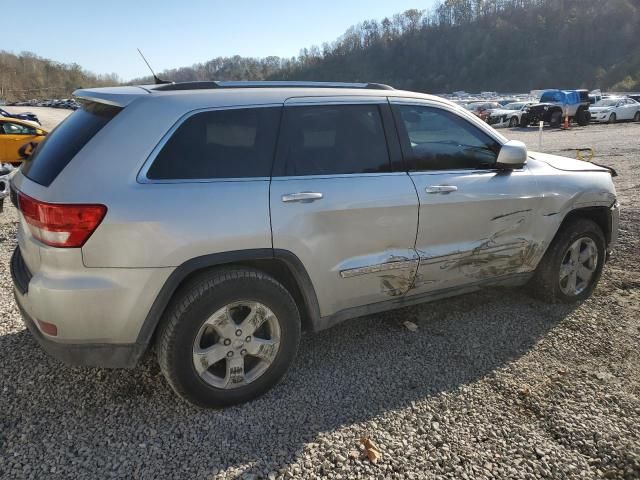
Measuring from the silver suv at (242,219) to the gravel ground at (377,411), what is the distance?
1.02ft

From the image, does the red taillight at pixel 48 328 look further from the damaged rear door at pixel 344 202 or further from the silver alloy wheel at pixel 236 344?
the damaged rear door at pixel 344 202

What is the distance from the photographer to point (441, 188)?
134 inches

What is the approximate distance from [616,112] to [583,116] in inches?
84.9

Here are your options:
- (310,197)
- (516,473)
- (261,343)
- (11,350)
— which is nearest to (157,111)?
A: (310,197)

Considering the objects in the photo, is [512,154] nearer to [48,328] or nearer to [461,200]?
[461,200]

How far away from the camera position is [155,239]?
8.33 feet

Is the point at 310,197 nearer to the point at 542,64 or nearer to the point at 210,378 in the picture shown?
the point at 210,378

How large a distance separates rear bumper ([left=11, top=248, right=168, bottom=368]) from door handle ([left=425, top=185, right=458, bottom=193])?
1841mm

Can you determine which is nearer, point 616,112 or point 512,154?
point 512,154

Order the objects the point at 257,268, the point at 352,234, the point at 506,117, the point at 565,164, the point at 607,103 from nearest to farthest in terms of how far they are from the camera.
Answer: the point at 257,268, the point at 352,234, the point at 565,164, the point at 506,117, the point at 607,103

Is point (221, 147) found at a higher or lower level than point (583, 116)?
higher

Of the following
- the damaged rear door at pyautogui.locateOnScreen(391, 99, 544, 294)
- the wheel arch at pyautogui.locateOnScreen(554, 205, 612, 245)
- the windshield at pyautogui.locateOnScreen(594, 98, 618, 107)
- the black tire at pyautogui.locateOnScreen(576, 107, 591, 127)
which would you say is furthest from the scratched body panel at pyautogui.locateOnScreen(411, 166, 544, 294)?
the windshield at pyautogui.locateOnScreen(594, 98, 618, 107)

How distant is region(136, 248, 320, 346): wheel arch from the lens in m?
2.63

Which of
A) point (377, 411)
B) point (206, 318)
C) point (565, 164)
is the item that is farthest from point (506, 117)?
point (206, 318)
